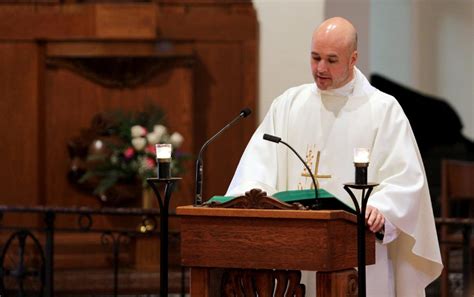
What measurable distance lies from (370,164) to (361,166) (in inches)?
21.6

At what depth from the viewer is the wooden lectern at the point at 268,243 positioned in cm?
483

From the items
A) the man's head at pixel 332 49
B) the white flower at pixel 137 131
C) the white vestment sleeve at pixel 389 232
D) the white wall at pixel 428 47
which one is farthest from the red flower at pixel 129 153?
the white wall at pixel 428 47

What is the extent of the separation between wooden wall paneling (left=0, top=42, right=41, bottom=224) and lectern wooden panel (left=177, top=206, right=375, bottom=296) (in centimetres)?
516

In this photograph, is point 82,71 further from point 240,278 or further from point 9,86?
point 240,278

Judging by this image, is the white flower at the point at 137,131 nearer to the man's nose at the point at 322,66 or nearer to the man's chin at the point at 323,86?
the man's chin at the point at 323,86

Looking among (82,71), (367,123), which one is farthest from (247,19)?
(367,123)

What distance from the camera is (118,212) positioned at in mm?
7762

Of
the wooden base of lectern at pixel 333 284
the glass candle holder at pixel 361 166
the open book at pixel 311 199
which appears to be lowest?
the wooden base of lectern at pixel 333 284

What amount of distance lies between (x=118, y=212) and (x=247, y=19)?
9.61 feet

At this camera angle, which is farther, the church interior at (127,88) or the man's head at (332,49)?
the church interior at (127,88)

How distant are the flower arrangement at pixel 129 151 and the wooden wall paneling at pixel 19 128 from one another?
574 millimetres

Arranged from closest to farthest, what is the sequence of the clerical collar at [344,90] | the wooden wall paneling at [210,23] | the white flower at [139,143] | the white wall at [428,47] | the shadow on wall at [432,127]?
the clerical collar at [344,90] → the white flower at [139,143] → the wooden wall paneling at [210,23] → the shadow on wall at [432,127] → the white wall at [428,47]

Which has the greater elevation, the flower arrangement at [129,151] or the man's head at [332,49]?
the man's head at [332,49]

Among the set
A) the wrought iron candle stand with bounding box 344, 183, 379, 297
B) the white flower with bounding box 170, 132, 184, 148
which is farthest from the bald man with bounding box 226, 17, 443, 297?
the white flower with bounding box 170, 132, 184, 148
